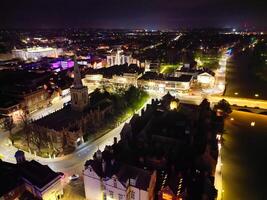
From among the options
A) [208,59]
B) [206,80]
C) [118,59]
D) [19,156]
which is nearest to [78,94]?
[19,156]

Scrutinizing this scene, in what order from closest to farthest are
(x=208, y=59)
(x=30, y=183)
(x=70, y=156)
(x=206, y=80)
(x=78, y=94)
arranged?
1. (x=30, y=183)
2. (x=70, y=156)
3. (x=78, y=94)
4. (x=206, y=80)
5. (x=208, y=59)

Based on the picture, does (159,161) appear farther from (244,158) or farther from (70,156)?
(244,158)

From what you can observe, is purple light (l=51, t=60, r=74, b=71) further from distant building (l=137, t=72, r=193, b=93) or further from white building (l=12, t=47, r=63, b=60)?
distant building (l=137, t=72, r=193, b=93)

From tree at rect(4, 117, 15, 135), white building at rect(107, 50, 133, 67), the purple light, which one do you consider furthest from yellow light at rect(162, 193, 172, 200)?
white building at rect(107, 50, 133, 67)

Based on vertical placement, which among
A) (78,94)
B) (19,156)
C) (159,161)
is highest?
(78,94)

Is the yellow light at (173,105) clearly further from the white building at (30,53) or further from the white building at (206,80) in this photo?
the white building at (30,53)

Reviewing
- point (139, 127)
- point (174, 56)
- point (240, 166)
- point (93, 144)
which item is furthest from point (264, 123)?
point (174, 56)

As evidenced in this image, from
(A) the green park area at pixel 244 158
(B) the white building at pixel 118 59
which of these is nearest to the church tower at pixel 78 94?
(A) the green park area at pixel 244 158
